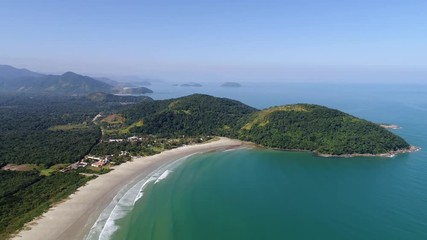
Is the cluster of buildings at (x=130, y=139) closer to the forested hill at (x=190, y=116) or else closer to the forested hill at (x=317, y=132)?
the forested hill at (x=190, y=116)

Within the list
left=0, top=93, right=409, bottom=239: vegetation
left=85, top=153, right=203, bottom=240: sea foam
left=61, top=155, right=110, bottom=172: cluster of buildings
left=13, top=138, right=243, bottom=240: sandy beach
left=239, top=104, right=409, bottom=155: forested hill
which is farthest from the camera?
left=239, top=104, right=409, bottom=155: forested hill

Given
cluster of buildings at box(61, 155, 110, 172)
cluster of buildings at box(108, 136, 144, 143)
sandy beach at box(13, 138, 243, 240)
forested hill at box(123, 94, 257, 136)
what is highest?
forested hill at box(123, 94, 257, 136)

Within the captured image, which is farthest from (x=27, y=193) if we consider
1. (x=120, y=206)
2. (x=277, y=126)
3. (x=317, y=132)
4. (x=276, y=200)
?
(x=317, y=132)

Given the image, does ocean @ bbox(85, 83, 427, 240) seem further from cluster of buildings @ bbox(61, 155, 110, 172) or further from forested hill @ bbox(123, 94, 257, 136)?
forested hill @ bbox(123, 94, 257, 136)

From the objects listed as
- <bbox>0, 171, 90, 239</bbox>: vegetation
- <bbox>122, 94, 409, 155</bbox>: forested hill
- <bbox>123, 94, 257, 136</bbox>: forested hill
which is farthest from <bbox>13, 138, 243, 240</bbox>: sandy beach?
<bbox>123, 94, 257, 136</bbox>: forested hill

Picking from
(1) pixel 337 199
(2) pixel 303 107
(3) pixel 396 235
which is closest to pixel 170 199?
(1) pixel 337 199

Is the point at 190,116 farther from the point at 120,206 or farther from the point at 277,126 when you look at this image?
the point at 120,206

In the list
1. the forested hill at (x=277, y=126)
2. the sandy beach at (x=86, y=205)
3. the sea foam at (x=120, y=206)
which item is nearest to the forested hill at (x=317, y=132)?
the forested hill at (x=277, y=126)
